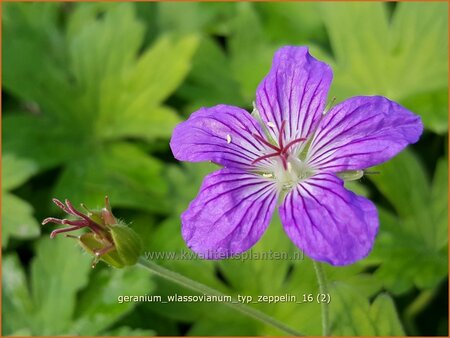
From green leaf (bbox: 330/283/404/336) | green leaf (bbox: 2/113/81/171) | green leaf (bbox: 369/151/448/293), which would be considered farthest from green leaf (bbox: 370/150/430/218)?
green leaf (bbox: 2/113/81/171)

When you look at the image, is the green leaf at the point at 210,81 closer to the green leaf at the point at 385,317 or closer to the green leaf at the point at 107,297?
the green leaf at the point at 107,297

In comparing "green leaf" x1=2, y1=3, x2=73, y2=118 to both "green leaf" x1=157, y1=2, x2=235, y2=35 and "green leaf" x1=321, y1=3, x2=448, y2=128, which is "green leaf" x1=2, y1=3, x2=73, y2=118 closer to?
"green leaf" x1=157, y1=2, x2=235, y2=35

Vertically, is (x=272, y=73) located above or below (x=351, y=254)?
above

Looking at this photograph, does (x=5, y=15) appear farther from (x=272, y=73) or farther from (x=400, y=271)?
(x=400, y=271)

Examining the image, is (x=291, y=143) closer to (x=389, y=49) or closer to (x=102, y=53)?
(x=389, y=49)

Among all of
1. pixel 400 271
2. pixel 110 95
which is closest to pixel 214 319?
pixel 400 271

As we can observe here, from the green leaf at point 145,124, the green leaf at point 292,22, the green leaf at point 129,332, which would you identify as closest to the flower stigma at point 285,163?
the green leaf at point 129,332
